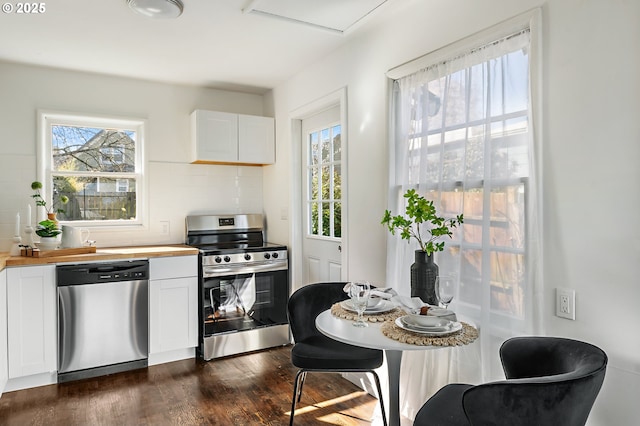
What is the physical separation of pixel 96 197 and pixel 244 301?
1.70 m

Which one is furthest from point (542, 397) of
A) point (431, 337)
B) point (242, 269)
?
point (242, 269)

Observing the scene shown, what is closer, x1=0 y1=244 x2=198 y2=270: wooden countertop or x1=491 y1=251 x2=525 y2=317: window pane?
x1=491 y1=251 x2=525 y2=317: window pane

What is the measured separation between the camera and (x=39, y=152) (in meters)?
3.64

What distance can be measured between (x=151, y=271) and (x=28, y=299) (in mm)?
847

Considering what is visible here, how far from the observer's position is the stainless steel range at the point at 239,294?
367 centimetres

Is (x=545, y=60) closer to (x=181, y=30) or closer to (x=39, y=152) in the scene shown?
(x=181, y=30)

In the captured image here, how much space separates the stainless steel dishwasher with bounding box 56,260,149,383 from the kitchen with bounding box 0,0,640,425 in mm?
715

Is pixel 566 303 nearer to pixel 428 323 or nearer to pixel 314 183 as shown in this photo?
pixel 428 323

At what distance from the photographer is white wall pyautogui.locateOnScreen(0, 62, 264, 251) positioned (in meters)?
3.55

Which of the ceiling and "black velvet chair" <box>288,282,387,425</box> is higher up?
the ceiling

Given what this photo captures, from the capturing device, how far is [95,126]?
392 centimetres

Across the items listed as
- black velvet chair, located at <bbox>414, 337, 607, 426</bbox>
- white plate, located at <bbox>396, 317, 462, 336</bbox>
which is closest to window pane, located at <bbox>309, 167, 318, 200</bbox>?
white plate, located at <bbox>396, 317, 462, 336</bbox>

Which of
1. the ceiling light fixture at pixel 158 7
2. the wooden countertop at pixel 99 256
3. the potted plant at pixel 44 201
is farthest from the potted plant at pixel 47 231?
the ceiling light fixture at pixel 158 7

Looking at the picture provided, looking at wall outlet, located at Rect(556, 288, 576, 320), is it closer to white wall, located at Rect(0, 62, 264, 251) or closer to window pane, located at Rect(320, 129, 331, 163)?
window pane, located at Rect(320, 129, 331, 163)
